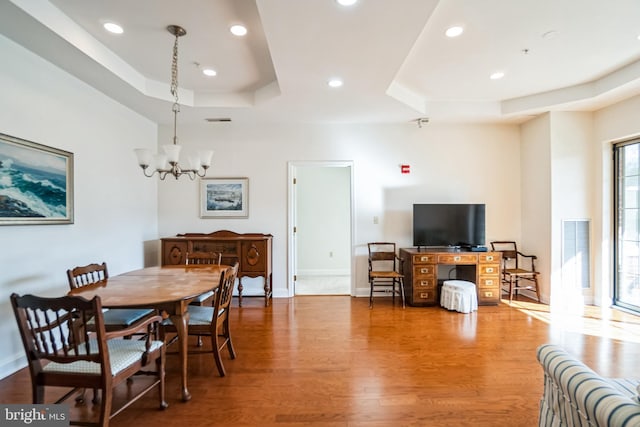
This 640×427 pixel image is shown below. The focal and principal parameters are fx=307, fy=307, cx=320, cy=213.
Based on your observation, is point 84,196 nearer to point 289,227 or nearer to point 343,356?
point 289,227

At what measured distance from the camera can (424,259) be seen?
433cm

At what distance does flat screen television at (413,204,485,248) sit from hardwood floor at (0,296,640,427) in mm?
1052

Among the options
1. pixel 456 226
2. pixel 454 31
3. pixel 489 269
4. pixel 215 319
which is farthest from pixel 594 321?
pixel 215 319

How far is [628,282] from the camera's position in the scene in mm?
4027

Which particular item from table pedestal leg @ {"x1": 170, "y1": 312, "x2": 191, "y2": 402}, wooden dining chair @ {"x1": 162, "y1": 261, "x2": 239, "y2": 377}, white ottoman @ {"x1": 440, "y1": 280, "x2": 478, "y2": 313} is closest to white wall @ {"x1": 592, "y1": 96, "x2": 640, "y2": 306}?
white ottoman @ {"x1": 440, "y1": 280, "x2": 478, "y2": 313}

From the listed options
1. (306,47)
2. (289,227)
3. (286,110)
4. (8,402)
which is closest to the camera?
(8,402)

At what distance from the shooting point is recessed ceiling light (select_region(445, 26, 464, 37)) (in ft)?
8.69

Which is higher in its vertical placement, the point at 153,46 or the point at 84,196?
the point at 153,46

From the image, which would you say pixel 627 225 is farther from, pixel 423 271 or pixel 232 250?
pixel 232 250

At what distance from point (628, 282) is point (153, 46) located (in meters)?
6.26

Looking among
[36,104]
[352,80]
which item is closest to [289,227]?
[352,80]

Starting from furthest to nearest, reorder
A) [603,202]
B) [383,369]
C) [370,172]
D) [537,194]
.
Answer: [370,172] → [537,194] → [603,202] → [383,369]

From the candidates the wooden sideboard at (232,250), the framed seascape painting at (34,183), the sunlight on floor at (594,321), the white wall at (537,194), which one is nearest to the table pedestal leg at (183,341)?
the framed seascape painting at (34,183)

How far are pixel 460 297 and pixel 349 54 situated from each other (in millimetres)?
3271
